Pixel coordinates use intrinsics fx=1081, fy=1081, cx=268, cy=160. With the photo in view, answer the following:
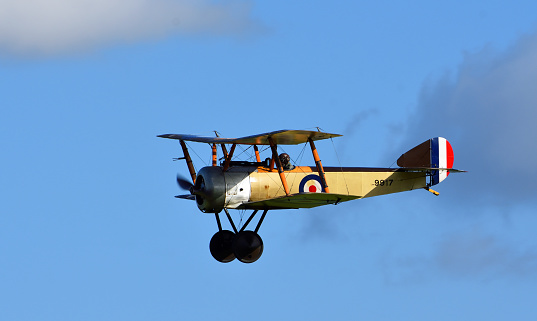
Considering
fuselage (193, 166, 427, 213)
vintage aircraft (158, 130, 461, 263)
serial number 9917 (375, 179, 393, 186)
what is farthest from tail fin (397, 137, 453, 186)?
serial number 9917 (375, 179, 393, 186)

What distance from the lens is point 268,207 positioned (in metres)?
28.3

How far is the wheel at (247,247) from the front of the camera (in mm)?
28125

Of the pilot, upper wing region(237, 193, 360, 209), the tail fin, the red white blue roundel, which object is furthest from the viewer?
the tail fin

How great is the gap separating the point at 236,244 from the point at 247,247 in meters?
0.30

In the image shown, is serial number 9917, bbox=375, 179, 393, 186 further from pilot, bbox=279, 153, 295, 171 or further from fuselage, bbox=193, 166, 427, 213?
pilot, bbox=279, 153, 295, 171

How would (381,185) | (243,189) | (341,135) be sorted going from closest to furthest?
(341,135), (243,189), (381,185)

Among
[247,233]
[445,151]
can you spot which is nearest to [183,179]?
[247,233]

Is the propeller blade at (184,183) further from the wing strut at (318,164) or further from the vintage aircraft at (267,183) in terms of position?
the wing strut at (318,164)

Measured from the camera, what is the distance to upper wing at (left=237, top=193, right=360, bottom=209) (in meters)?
26.1

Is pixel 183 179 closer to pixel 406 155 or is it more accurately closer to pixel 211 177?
pixel 211 177

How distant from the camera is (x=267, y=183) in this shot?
27.6 meters

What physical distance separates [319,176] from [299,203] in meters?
1.39

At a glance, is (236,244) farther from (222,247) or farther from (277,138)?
(277,138)

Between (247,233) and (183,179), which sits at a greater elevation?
(183,179)
